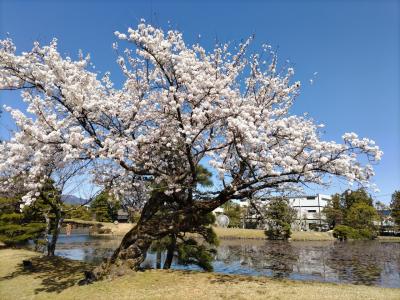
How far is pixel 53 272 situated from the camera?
1266 cm

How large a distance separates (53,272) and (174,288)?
563cm

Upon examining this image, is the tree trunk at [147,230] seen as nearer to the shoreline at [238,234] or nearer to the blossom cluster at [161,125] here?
the blossom cluster at [161,125]

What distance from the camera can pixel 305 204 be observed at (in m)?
105

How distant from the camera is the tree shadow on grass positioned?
1083 cm

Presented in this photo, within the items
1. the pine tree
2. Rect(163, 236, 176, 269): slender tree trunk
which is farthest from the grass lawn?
the pine tree

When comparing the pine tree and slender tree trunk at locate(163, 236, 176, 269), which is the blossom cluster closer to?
slender tree trunk at locate(163, 236, 176, 269)

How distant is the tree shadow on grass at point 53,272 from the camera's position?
10.8 m

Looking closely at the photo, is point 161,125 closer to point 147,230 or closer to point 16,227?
point 147,230

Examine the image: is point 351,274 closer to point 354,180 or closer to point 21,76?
point 354,180

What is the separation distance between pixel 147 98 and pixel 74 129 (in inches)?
114

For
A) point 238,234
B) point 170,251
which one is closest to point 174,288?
point 170,251

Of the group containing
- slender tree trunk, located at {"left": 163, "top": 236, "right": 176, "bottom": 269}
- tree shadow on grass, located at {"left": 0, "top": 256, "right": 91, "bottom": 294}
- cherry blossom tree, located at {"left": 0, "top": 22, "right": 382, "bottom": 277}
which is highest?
cherry blossom tree, located at {"left": 0, "top": 22, "right": 382, "bottom": 277}

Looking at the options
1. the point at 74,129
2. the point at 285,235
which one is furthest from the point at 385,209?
the point at 74,129

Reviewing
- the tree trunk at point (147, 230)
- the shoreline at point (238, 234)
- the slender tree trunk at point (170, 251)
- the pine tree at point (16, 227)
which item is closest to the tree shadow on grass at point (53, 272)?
the tree trunk at point (147, 230)
